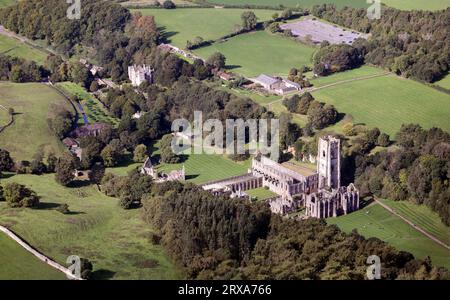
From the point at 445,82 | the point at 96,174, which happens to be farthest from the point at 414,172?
the point at 96,174

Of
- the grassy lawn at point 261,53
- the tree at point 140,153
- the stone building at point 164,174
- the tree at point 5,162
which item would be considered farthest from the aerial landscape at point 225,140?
the tree at point 140,153

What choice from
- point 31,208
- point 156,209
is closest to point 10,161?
point 31,208

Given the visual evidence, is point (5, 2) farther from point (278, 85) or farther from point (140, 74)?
point (278, 85)

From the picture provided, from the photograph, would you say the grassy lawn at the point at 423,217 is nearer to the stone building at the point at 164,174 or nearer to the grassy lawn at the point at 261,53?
the stone building at the point at 164,174

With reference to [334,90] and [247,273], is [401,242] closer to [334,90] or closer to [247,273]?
[247,273]

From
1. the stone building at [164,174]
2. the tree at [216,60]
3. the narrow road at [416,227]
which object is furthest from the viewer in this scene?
the tree at [216,60]

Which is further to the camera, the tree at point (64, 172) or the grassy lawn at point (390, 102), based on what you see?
the grassy lawn at point (390, 102)

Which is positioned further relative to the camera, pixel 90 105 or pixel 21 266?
pixel 90 105
